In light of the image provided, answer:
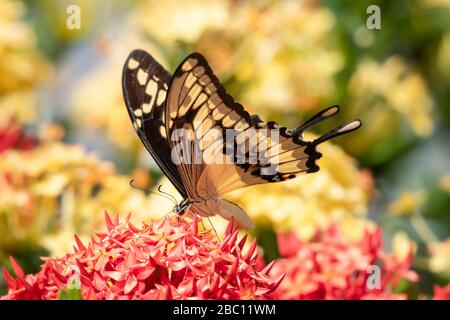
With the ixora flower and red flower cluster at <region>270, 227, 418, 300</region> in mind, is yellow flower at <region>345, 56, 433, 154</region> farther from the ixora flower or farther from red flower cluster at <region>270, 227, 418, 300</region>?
the ixora flower

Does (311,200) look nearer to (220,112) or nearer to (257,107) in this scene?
(257,107)

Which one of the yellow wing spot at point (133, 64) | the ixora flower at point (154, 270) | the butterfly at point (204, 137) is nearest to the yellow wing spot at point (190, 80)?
the butterfly at point (204, 137)

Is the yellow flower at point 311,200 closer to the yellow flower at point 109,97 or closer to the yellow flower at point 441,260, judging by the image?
the yellow flower at point 441,260

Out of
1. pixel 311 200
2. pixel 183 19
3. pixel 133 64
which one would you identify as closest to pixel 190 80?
pixel 133 64

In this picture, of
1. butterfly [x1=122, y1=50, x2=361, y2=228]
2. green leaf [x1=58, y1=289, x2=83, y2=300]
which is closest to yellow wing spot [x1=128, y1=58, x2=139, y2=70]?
butterfly [x1=122, y1=50, x2=361, y2=228]

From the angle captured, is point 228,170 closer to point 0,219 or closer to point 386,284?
point 386,284

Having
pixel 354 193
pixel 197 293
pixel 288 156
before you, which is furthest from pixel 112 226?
pixel 354 193

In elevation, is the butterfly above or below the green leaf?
above
